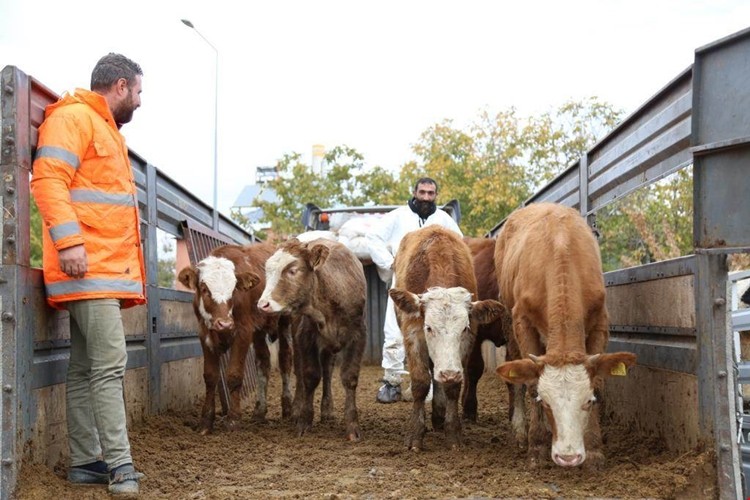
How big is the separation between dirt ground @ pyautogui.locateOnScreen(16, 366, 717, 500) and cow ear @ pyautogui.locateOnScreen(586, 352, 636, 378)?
2.08 ft

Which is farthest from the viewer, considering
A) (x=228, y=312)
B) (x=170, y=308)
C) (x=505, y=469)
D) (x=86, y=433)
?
(x=170, y=308)

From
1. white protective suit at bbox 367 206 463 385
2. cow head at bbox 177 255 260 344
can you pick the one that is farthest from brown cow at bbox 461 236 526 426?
cow head at bbox 177 255 260 344

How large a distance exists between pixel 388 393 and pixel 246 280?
283cm

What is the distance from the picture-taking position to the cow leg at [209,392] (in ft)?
26.1

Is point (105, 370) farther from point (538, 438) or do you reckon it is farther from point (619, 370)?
point (619, 370)

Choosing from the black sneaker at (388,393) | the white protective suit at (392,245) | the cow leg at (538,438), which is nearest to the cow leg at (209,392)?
the black sneaker at (388,393)

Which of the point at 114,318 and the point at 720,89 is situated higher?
the point at 720,89

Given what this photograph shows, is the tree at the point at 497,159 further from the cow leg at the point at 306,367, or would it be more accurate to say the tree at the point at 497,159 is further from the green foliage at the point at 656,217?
the cow leg at the point at 306,367

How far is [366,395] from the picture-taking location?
10805mm

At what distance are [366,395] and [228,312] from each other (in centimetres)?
340

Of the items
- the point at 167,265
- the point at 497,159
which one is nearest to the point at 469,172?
the point at 497,159

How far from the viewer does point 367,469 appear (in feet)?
20.0

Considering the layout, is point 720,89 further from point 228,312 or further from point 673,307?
point 228,312

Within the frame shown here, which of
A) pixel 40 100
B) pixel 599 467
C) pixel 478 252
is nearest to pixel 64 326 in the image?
pixel 40 100
